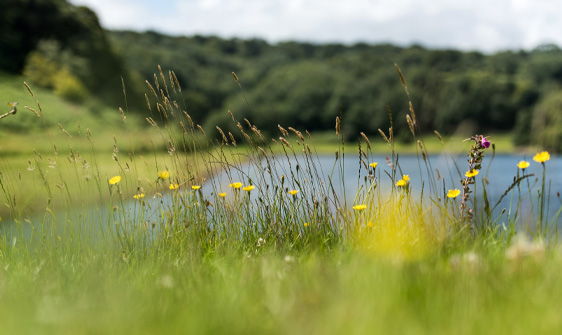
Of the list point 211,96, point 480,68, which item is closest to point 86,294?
point 211,96

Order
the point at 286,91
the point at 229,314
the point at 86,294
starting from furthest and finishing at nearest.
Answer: the point at 286,91
the point at 86,294
the point at 229,314

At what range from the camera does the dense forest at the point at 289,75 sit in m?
31.0

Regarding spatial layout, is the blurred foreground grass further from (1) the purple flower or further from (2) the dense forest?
(2) the dense forest

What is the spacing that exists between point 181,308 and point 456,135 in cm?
173

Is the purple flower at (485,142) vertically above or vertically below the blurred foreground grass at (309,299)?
above

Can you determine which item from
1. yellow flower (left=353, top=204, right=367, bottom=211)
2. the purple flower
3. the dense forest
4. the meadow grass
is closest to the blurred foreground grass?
the meadow grass

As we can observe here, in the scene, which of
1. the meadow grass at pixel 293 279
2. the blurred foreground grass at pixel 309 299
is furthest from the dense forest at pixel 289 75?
the blurred foreground grass at pixel 309 299

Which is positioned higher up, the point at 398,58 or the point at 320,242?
the point at 398,58

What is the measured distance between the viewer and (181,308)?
1544 millimetres

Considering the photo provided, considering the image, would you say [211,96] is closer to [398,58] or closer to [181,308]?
[398,58]

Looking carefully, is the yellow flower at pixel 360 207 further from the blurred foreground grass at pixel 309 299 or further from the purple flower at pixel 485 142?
the purple flower at pixel 485 142

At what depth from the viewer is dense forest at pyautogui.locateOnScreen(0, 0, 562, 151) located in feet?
102

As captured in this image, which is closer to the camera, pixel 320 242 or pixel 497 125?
pixel 320 242

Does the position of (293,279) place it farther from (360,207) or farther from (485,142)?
(485,142)
